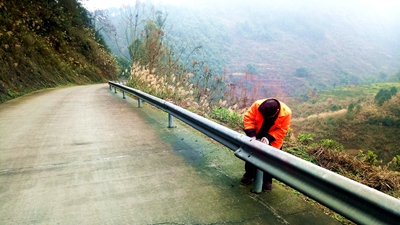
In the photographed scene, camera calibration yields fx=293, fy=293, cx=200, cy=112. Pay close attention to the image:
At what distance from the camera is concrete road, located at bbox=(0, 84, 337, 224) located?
8.52ft

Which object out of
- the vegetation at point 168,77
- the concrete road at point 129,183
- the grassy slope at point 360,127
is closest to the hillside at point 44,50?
the vegetation at point 168,77

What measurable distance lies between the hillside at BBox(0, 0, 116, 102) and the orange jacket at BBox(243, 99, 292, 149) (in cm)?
1143

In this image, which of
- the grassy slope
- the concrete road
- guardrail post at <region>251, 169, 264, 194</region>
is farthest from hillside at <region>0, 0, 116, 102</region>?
the grassy slope

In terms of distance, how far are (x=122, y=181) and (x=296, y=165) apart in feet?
6.38

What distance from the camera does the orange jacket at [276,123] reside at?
10.7ft

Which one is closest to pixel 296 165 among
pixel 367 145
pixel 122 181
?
pixel 122 181

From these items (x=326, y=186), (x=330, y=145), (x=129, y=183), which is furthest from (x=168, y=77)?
(x=326, y=186)

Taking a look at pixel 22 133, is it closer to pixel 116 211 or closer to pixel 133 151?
pixel 133 151

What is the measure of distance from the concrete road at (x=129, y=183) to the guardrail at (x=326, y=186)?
39 cm

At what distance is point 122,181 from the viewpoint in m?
3.33

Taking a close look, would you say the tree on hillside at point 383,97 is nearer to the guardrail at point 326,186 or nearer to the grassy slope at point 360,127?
the grassy slope at point 360,127

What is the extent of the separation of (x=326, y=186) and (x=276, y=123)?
1.22 meters

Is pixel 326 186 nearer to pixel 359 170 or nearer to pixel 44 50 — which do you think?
pixel 359 170

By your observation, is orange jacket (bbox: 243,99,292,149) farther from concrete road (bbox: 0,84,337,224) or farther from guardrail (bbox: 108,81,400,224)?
concrete road (bbox: 0,84,337,224)
